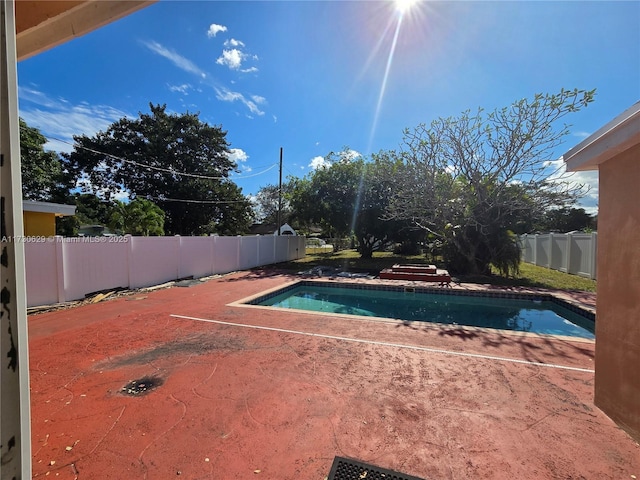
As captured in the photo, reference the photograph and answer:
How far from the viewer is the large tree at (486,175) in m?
10.5

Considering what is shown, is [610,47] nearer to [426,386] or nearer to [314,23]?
[314,23]

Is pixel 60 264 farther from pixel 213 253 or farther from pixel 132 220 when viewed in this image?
pixel 132 220

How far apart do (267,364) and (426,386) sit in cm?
202

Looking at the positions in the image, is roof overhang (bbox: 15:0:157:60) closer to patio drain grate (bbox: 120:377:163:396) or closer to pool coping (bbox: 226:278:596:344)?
patio drain grate (bbox: 120:377:163:396)

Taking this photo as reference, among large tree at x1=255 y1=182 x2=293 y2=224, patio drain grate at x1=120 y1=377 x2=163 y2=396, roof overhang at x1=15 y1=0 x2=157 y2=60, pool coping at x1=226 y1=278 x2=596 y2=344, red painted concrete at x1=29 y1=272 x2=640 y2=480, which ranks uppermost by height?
large tree at x1=255 y1=182 x2=293 y2=224

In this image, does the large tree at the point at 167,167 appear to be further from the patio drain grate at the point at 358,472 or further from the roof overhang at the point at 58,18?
the patio drain grate at the point at 358,472

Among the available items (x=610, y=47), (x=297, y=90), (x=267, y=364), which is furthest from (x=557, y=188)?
(x=267, y=364)

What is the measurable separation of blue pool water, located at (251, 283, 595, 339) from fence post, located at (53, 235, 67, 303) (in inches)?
176

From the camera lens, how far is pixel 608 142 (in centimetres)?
227

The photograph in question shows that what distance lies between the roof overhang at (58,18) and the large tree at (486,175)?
39.4 ft

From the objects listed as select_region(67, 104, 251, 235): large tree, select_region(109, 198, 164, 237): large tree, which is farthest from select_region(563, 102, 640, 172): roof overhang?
select_region(67, 104, 251, 235): large tree

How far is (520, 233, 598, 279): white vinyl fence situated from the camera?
10.9 meters

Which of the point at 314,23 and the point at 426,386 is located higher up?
the point at 314,23

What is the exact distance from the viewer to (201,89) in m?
13.3
